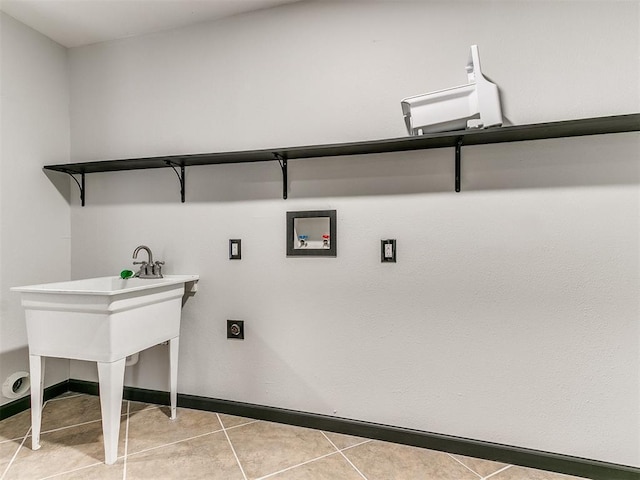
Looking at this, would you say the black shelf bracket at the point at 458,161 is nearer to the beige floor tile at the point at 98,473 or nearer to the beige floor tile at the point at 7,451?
the beige floor tile at the point at 98,473

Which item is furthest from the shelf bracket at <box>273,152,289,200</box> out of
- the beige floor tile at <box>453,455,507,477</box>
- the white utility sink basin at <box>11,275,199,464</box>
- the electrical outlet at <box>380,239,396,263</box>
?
the beige floor tile at <box>453,455,507,477</box>

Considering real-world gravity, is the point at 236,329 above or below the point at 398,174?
below

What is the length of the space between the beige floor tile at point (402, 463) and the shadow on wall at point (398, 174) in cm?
122

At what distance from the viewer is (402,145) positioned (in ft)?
5.75

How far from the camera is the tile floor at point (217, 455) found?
5.27 ft

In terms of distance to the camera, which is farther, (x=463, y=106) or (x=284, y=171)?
(x=284, y=171)

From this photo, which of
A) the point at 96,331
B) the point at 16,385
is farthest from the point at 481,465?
the point at 16,385

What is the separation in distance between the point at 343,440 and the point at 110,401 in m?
1.08

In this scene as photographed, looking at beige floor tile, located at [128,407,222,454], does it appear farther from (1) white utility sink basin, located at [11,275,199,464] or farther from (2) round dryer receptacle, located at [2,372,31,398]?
(2) round dryer receptacle, located at [2,372,31,398]

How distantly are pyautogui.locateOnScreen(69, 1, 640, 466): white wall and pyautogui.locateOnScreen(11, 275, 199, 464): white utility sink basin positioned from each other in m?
0.51

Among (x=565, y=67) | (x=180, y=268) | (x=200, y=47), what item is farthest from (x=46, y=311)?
(x=565, y=67)

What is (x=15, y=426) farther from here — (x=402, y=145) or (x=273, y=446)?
(x=402, y=145)

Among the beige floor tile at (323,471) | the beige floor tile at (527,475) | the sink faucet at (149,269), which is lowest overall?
the beige floor tile at (527,475)

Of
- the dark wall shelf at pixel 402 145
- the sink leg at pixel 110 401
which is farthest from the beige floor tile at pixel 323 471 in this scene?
the dark wall shelf at pixel 402 145
